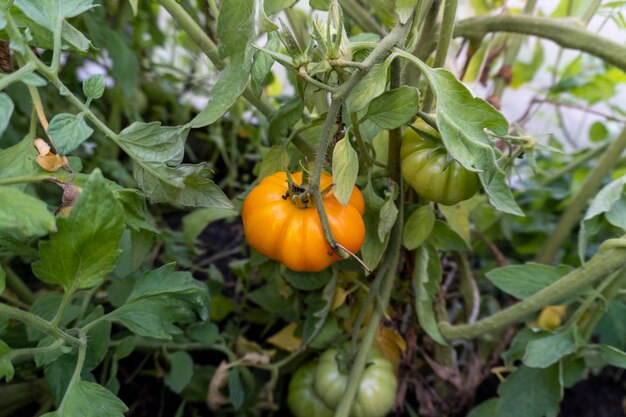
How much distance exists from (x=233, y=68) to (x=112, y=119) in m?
0.58

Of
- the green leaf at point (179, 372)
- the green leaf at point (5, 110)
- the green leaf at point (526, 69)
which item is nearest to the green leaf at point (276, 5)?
the green leaf at point (5, 110)

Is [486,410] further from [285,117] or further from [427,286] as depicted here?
[285,117]

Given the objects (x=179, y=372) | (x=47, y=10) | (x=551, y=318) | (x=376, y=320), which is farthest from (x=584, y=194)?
(x=47, y=10)

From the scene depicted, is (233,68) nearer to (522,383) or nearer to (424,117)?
(424,117)

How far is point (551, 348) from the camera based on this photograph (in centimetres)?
57

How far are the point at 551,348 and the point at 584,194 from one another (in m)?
0.32

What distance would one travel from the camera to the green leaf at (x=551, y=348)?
557 millimetres

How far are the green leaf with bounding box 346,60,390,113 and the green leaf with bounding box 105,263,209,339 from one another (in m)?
0.19

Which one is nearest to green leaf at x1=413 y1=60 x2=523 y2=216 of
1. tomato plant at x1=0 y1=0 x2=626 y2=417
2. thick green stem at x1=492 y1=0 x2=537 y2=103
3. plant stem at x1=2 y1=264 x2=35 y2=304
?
tomato plant at x1=0 y1=0 x2=626 y2=417

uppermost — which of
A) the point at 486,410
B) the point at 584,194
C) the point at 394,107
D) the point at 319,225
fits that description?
the point at 394,107

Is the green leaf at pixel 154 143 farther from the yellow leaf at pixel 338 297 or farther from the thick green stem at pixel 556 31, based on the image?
the thick green stem at pixel 556 31

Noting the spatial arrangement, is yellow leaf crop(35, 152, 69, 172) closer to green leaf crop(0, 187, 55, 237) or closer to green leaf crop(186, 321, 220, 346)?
green leaf crop(0, 187, 55, 237)

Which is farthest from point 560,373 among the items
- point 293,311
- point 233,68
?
point 233,68

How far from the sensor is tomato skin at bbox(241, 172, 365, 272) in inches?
18.1
